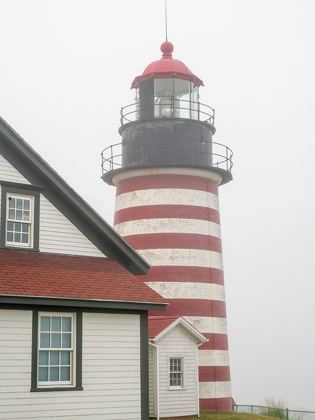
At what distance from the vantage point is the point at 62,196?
18.1 m

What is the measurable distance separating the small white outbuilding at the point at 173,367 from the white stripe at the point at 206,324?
151cm

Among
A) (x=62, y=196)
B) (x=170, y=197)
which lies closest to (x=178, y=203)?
(x=170, y=197)

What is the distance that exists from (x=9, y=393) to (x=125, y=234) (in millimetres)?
10475

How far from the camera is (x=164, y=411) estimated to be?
855 inches

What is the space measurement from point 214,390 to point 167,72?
10.7 metres

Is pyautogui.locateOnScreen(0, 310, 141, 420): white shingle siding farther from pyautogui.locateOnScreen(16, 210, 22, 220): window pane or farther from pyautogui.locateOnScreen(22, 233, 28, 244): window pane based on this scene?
pyautogui.locateOnScreen(16, 210, 22, 220): window pane

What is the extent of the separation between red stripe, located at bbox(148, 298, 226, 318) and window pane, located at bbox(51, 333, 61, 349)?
25.5 ft

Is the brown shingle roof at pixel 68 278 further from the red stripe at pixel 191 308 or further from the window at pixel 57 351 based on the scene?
the red stripe at pixel 191 308

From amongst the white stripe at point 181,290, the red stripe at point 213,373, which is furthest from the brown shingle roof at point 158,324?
the red stripe at point 213,373

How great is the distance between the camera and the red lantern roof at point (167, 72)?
26.1 meters

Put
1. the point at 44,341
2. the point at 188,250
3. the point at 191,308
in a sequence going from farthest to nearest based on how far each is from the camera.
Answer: the point at 188,250
the point at 191,308
the point at 44,341

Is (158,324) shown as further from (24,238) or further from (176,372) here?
(24,238)

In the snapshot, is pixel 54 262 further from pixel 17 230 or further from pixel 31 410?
pixel 31 410

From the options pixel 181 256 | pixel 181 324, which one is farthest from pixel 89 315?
pixel 181 256
